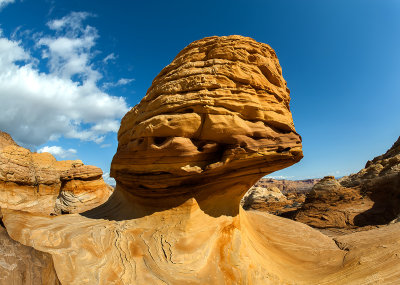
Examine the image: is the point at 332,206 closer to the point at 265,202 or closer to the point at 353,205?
the point at 353,205

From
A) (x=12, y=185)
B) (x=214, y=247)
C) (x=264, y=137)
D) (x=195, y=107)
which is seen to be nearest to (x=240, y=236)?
(x=214, y=247)

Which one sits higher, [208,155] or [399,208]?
[208,155]

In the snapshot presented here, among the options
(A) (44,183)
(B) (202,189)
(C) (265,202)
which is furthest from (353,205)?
(A) (44,183)

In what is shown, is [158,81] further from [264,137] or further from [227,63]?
[264,137]

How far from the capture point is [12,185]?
16250 mm

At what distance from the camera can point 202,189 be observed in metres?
5.27

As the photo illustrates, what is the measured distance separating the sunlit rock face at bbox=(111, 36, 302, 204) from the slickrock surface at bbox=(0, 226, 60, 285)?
2549 mm

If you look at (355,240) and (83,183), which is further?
(83,183)

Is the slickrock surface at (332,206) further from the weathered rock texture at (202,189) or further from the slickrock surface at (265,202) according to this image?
the weathered rock texture at (202,189)

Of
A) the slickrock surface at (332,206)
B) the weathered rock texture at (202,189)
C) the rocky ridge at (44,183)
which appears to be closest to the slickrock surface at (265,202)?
the slickrock surface at (332,206)

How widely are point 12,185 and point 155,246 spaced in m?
18.4

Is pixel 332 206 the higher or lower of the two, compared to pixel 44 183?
lower

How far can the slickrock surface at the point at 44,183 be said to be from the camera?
1423 centimetres

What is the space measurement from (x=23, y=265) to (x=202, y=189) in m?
3.53
